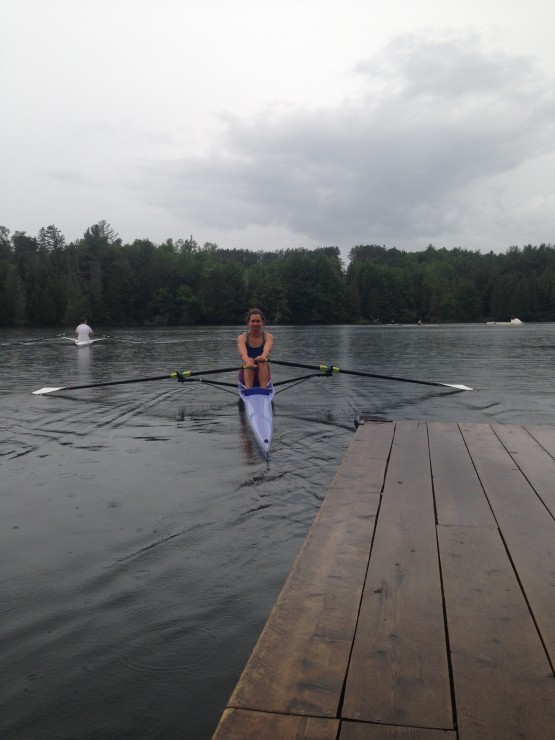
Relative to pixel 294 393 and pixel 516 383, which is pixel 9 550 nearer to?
pixel 294 393

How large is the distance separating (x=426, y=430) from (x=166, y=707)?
5.93 metres

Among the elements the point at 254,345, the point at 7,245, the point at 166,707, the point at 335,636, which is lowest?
the point at 166,707

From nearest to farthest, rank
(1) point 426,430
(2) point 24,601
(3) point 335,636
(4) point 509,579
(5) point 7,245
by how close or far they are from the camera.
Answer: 1. (3) point 335,636
2. (4) point 509,579
3. (2) point 24,601
4. (1) point 426,430
5. (5) point 7,245

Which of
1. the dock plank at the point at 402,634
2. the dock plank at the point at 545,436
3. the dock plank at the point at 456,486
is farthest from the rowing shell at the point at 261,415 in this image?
the dock plank at the point at 402,634

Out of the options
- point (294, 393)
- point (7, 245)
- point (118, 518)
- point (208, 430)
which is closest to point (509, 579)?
point (118, 518)

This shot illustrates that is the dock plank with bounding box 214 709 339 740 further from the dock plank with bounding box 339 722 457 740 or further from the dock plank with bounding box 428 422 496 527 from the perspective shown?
the dock plank with bounding box 428 422 496 527

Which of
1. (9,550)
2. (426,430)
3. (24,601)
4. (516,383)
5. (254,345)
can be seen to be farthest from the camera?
(516,383)

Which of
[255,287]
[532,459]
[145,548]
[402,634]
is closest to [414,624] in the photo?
[402,634]

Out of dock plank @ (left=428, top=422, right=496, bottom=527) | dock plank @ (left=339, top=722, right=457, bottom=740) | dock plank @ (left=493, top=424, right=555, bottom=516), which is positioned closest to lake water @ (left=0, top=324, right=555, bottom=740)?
dock plank @ (left=339, top=722, right=457, bottom=740)

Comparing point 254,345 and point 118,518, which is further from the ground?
point 254,345

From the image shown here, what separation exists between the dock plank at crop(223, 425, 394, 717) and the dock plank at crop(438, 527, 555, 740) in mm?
516

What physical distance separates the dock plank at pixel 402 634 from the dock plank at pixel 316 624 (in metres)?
0.08

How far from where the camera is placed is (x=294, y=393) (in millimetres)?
17547

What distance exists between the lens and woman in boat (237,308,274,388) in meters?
12.2
